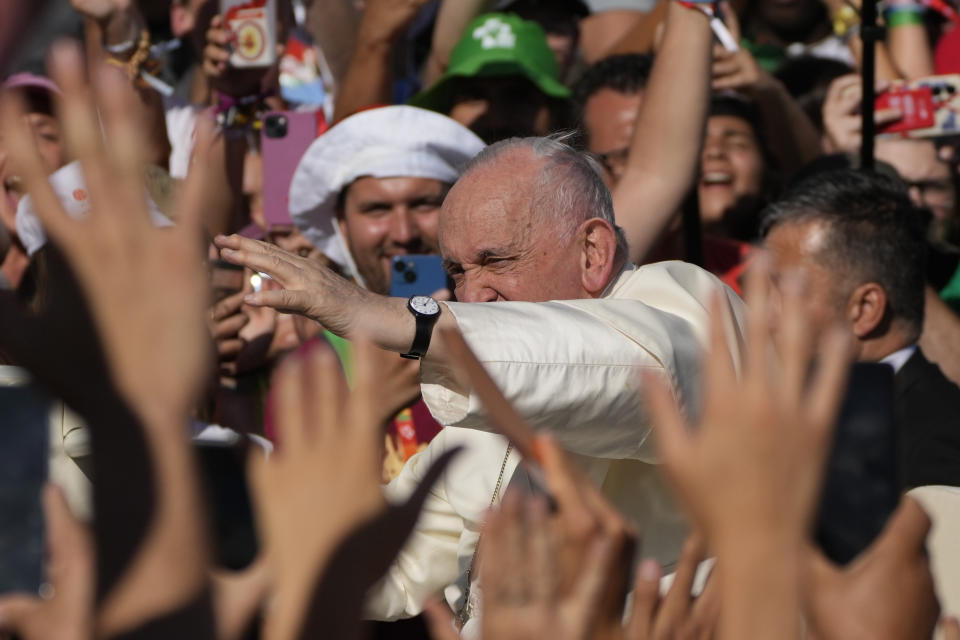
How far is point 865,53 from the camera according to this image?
4.10 meters

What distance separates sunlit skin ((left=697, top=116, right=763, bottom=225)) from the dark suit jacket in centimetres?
108

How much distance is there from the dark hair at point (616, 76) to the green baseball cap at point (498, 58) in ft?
0.29

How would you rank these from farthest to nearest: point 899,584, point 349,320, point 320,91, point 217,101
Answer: point 320,91 → point 217,101 → point 349,320 → point 899,584

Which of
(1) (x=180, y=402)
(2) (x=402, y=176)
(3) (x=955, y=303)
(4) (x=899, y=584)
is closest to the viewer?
(1) (x=180, y=402)

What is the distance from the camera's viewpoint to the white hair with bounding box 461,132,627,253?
8.98 ft

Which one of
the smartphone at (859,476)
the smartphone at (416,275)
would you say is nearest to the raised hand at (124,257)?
the smartphone at (859,476)

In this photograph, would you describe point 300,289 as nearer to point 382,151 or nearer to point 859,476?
point 859,476

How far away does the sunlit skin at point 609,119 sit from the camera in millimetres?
4285

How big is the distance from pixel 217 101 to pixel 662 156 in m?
1.90

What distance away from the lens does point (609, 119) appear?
4355mm

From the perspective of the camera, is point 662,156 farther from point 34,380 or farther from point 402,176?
point 34,380

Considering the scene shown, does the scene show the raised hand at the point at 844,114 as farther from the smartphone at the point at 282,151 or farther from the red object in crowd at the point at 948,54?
the smartphone at the point at 282,151

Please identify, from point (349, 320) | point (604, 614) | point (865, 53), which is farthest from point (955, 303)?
point (604, 614)

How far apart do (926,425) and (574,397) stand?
163 cm
